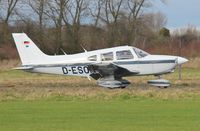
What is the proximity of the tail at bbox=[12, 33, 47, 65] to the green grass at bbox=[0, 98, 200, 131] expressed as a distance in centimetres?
968

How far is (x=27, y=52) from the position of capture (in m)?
29.5

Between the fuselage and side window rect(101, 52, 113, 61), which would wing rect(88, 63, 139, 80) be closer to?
the fuselage

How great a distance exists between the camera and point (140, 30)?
216ft

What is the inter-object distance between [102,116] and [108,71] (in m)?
12.8

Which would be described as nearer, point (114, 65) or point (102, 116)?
point (102, 116)

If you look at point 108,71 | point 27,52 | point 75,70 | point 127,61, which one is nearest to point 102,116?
point 108,71

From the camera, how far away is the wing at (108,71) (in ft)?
89.7

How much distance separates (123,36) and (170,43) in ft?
17.3

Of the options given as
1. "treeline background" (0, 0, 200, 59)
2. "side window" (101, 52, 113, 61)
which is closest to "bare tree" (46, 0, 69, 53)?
"treeline background" (0, 0, 200, 59)

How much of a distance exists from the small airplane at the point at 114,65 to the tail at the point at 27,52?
598mm

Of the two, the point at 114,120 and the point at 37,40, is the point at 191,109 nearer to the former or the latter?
the point at 114,120

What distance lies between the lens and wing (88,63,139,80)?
27.3 metres

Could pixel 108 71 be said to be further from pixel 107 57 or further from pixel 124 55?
pixel 124 55

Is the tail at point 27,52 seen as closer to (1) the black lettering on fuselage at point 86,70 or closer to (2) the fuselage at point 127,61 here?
(2) the fuselage at point 127,61
